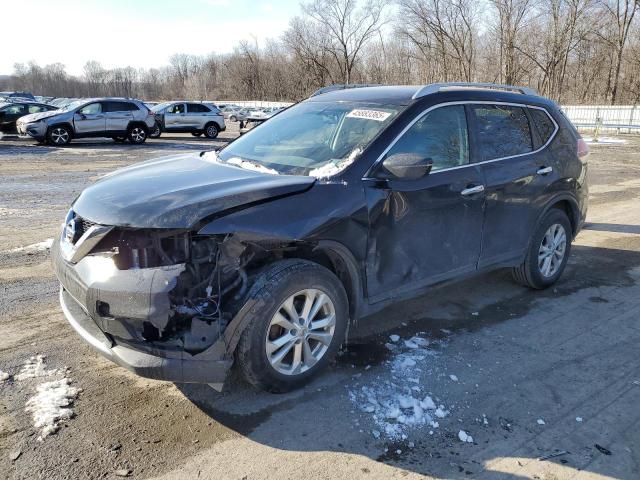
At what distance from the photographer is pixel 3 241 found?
21.0 ft

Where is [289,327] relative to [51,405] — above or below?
above

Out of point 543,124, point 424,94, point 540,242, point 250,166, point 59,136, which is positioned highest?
point 424,94

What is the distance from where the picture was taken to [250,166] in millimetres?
3842

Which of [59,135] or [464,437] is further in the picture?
[59,135]

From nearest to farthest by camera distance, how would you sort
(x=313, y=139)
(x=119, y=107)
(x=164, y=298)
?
(x=164, y=298)
(x=313, y=139)
(x=119, y=107)

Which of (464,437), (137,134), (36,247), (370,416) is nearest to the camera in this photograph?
(464,437)

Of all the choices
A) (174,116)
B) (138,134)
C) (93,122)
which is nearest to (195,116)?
(174,116)

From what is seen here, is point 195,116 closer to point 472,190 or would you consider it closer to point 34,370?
point 472,190

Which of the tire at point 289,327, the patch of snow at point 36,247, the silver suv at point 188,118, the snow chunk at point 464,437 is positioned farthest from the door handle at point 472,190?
the silver suv at point 188,118

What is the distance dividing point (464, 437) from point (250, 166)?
2.29 meters

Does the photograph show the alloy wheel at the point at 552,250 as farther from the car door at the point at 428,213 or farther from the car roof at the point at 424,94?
the car roof at the point at 424,94

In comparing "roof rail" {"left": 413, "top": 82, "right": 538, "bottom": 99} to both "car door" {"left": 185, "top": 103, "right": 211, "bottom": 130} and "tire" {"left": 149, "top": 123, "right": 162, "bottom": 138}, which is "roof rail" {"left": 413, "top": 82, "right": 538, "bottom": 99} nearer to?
"tire" {"left": 149, "top": 123, "right": 162, "bottom": 138}

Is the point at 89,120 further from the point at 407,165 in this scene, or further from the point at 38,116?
the point at 407,165

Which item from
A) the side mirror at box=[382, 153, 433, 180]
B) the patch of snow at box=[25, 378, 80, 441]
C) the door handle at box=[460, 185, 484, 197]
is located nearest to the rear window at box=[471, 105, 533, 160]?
the door handle at box=[460, 185, 484, 197]
